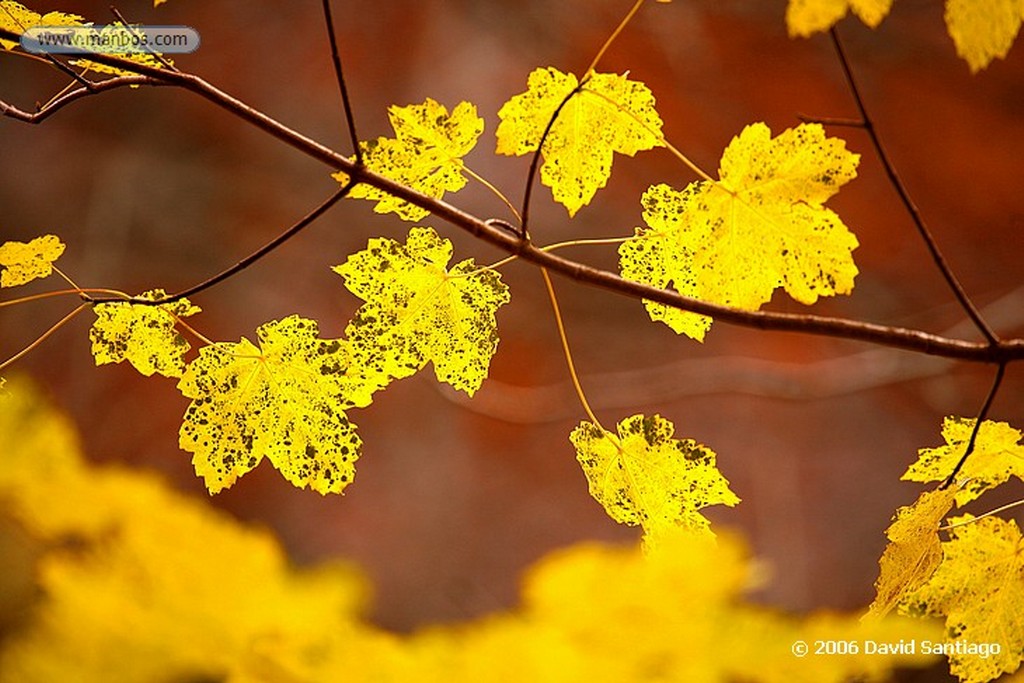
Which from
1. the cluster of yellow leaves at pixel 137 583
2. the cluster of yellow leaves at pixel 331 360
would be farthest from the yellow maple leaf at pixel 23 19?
the cluster of yellow leaves at pixel 137 583

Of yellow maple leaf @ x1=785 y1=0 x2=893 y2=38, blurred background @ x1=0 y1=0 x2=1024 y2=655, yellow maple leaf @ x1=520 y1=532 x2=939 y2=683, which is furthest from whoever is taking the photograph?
blurred background @ x1=0 y1=0 x2=1024 y2=655

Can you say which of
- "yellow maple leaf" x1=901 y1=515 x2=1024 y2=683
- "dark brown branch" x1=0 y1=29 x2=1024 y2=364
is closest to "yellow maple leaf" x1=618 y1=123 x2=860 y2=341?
"dark brown branch" x1=0 y1=29 x2=1024 y2=364

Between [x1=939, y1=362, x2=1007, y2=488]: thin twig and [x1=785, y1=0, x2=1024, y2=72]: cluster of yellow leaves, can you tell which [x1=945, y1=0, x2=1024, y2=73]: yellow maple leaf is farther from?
[x1=939, y1=362, x2=1007, y2=488]: thin twig

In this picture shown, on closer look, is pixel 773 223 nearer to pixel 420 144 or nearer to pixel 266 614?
pixel 420 144

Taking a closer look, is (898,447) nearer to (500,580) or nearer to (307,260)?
(500,580)

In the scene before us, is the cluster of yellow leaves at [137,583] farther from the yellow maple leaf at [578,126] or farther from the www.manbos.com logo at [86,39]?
the yellow maple leaf at [578,126]
